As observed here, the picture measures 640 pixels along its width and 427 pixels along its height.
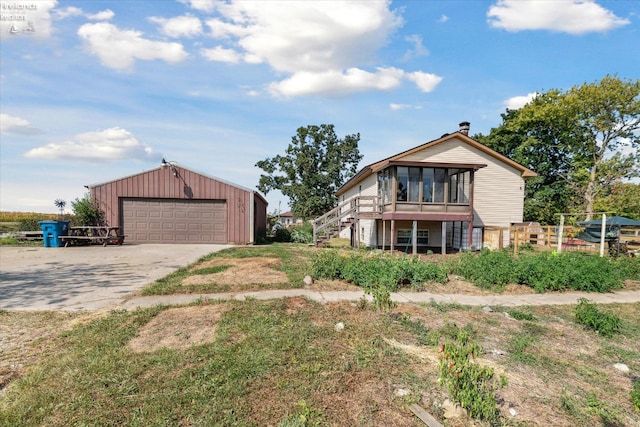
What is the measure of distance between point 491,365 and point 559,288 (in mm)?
5827

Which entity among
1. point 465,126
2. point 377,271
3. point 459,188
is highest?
point 465,126

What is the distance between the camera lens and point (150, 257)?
12.9 metres

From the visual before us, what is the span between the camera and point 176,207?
19.1 m

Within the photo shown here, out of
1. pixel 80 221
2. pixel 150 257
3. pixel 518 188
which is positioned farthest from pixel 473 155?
pixel 80 221

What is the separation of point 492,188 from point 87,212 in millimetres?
22369

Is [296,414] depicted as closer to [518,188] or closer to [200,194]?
[200,194]

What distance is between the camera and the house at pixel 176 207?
61.8ft

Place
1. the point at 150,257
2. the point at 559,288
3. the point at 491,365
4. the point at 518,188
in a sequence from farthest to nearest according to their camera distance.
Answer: the point at 518,188 → the point at 150,257 → the point at 559,288 → the point at 491,365

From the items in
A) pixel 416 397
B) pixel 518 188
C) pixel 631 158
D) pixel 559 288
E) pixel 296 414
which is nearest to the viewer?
pixel 296 414

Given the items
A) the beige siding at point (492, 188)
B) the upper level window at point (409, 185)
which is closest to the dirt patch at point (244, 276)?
the upper level window at point (409, 185)

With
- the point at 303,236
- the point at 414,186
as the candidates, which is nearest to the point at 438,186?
the point at 414,186

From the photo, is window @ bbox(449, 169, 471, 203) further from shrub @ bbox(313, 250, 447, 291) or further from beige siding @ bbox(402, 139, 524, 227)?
shrub @ bbox(313, 250, 447, 291)

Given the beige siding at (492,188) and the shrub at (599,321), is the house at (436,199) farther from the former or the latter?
the shrub at (599,321)

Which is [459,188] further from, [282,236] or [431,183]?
[282,236]
